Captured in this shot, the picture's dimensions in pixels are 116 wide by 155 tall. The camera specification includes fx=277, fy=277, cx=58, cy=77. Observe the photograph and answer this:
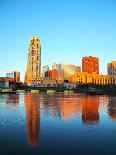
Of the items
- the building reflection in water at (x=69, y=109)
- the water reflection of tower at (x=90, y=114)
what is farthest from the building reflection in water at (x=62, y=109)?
the water reflection of tower at (x=90, y=114)

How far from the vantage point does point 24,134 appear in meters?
21.4

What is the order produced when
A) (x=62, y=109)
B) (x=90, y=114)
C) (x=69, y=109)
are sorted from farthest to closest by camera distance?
1. (x=69, y=109)
2. (x=62, y=109)
3. (x=90, y=114)

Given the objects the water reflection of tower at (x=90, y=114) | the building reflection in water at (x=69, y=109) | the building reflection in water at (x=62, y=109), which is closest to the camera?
the water reflection of tower at (x=90, y=114)

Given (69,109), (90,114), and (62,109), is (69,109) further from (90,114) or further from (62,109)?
(90,114)

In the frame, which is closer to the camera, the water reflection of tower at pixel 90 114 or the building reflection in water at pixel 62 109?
the water reflection of tower at pixel 90 114

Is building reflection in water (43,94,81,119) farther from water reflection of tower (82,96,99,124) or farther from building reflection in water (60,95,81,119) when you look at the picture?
water reflection of tower (82,96,99,124)

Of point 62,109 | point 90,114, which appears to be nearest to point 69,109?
point 62,109

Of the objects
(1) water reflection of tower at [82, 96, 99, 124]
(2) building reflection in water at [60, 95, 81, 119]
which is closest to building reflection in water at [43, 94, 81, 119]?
Result: (2) building reflection in water at [60, 95, 81, 119]

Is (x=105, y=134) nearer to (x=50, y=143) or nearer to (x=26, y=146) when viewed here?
(x=50, y=143)

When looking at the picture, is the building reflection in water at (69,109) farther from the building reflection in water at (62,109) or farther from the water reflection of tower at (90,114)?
the water reflection of tower at (90,114)

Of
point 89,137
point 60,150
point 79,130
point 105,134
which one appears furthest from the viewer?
point 79,130

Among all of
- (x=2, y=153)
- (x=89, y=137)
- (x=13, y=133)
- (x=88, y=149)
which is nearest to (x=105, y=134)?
(x=89, y=137)

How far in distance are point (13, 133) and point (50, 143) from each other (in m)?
4.46

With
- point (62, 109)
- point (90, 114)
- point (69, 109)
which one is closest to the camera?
point (90, 114)
